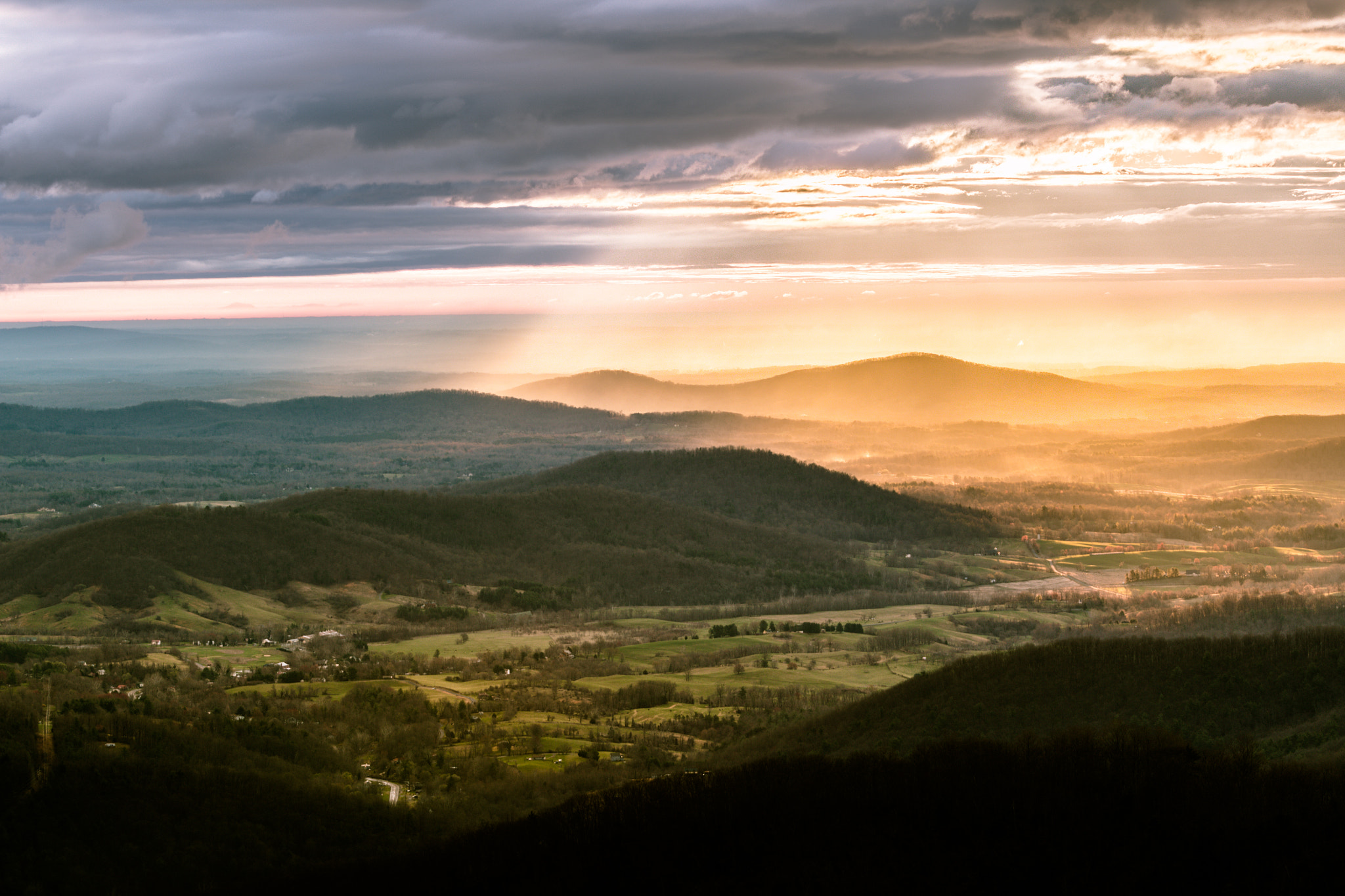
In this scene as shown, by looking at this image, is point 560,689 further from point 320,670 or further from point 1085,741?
point 1085,741

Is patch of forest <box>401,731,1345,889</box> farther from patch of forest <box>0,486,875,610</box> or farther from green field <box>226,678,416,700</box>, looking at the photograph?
patch of forest <box>0,486,875,610</box>

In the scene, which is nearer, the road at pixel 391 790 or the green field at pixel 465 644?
the road at pixel 391 790

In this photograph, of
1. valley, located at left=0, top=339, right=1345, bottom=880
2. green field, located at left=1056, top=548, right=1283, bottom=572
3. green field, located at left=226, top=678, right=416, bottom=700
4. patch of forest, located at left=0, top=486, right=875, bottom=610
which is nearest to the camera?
valley, located at left=0, top=339, right=1345, bottom=880

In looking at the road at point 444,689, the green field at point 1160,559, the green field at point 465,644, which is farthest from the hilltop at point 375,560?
the road at point 444,689

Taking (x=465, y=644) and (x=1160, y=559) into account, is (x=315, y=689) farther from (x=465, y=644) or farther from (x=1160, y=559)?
(x=1160, y=559)

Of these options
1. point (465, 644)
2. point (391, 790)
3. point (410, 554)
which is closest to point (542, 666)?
point (465, 644)

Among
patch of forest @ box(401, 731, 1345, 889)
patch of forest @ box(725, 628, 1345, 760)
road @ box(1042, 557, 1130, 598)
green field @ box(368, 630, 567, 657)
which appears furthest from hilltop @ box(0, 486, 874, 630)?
patch of forest @ box(401, 731, 1345, 889)

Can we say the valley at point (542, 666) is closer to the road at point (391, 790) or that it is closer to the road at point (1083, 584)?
the road at point (391, 790)

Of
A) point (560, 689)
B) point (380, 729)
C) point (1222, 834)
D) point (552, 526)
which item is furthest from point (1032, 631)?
point (552, 526)

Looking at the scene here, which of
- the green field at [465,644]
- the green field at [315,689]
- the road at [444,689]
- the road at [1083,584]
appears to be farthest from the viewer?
the road at [1083,584]
